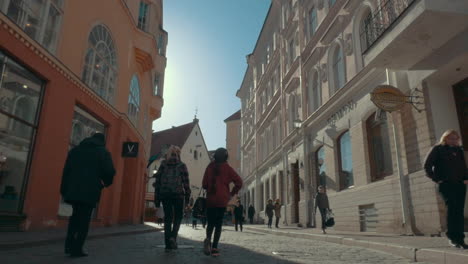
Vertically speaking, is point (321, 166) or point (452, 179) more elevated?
point (321, 166)

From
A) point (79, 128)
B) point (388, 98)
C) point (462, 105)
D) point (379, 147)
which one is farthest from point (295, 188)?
point (79, 128)

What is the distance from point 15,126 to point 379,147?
11.1 m

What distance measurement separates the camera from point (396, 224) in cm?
1088

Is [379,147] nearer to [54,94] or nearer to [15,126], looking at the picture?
[54,94]

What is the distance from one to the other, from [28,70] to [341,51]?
1202cm

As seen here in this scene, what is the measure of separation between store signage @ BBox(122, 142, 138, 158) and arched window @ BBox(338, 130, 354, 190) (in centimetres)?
880

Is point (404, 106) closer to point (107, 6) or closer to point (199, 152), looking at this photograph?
point (107, 6)

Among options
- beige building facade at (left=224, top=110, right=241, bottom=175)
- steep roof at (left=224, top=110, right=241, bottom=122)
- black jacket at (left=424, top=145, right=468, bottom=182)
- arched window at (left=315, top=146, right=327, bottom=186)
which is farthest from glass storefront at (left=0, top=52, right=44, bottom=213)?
steep roof at (left=224, top=110, right=241, bottom=122)

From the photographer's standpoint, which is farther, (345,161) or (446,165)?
(345,161)

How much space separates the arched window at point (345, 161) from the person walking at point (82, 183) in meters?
11.2

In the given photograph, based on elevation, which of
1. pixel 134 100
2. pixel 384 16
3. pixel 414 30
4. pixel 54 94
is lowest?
pixel 54 94

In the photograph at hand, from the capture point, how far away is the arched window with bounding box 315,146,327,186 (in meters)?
17.5

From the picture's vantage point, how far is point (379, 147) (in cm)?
1271

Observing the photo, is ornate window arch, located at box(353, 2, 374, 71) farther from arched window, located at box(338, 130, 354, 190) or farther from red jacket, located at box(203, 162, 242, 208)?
red jacket, located at box(203, 162, 242, 208)
